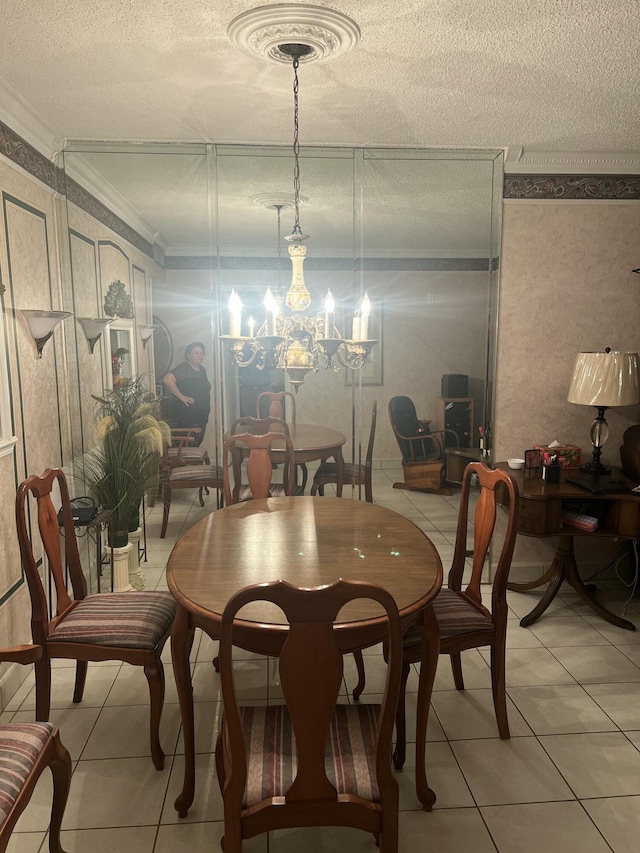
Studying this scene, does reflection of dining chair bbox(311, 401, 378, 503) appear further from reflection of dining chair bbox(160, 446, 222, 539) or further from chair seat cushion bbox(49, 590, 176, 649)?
chair seat cushion bbox(49, 590, 176, 649)

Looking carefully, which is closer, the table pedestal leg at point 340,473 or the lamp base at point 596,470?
the lamp base at point 596,470

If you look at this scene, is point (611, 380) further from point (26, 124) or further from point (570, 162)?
point (26, 124)

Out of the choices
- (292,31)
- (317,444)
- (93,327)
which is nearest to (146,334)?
(93,327)

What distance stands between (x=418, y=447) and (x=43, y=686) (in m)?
2.44

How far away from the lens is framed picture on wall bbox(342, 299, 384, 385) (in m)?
3.78

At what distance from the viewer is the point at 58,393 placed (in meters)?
3.49

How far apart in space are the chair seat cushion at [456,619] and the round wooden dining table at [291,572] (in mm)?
249

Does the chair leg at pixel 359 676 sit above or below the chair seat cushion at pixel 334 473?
below

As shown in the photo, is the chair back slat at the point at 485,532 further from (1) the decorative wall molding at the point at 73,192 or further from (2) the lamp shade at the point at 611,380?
(1) the decorative wall molding at the point at 73,192

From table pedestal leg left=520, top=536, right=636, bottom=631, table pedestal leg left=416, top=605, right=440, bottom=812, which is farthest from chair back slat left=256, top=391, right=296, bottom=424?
table pedestal leg left=416, top=605, right=440, bottom=812

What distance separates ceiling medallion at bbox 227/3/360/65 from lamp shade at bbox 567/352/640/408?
202 cm

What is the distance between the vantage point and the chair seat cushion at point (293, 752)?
1591 millimetres

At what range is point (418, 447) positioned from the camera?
395 cm

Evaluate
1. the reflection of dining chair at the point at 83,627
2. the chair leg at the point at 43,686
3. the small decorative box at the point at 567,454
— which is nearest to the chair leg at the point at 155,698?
the reflection of dining chair at the point at 83,627
